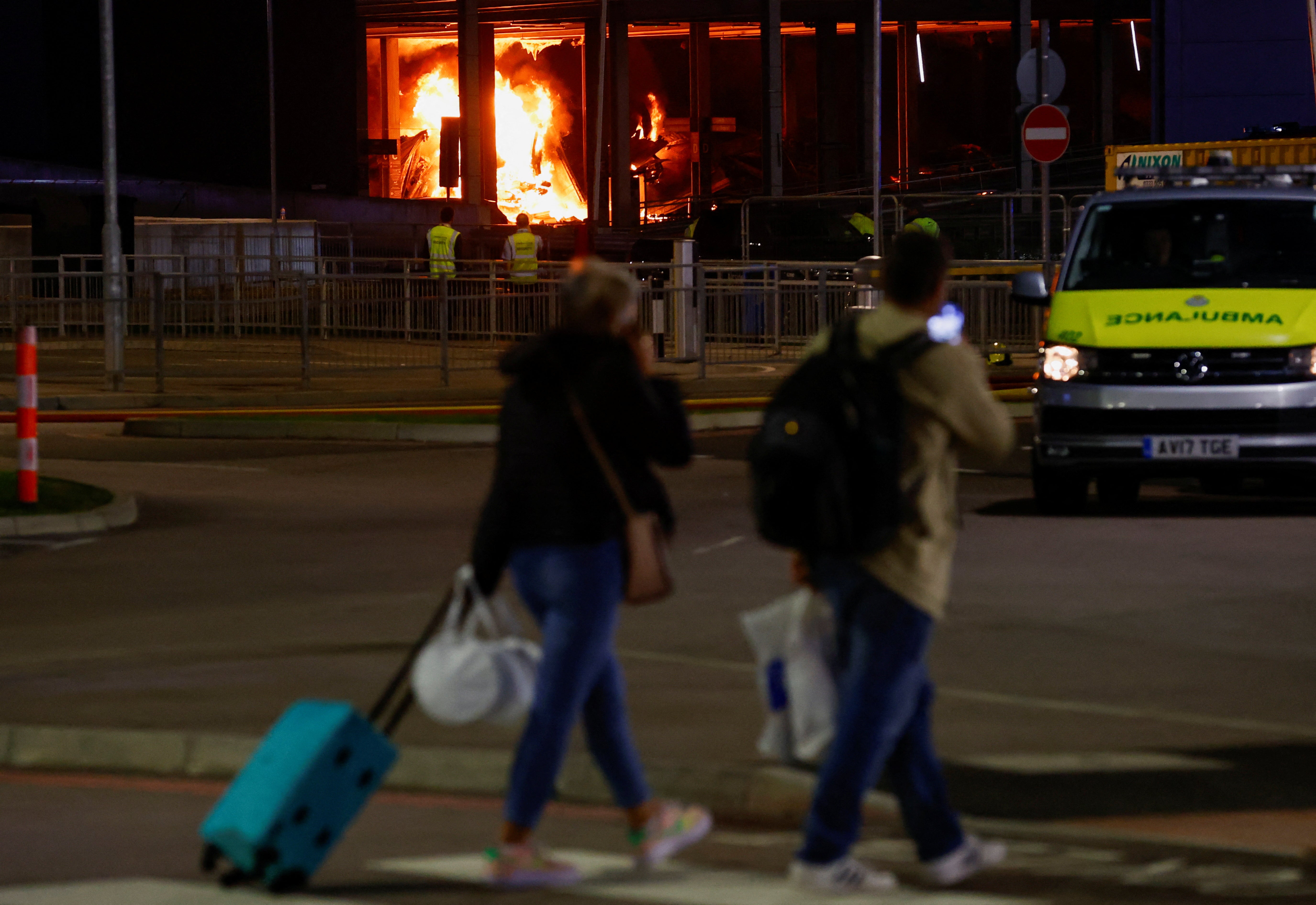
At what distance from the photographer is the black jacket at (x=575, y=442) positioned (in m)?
5.63

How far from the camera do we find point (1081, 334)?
1347 centimetres

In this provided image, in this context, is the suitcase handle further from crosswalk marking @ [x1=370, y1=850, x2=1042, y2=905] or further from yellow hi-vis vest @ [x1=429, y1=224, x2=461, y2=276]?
yellow hi-vis vest @ [x1=429, y1=224, x2=461, y2=276]

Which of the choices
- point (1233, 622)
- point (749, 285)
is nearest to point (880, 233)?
point (749, 285)

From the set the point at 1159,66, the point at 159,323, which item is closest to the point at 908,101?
the point at 1159,66

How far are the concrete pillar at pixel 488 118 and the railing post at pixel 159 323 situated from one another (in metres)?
45.8

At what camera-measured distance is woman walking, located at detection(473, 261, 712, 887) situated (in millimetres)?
5656

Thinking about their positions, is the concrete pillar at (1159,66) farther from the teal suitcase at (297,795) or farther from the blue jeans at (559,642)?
the teal suitcase at (297,795)

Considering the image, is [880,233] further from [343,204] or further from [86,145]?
[86,145]

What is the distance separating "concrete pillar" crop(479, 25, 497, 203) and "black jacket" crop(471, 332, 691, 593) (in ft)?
217

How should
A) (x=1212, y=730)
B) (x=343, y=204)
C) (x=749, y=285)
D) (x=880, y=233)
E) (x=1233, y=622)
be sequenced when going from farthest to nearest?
1. (x=343, y=204)
2. (x=880, y=233)
3. (x=749, y=285)
4. (x=1233, y=622)
5. (x=1212, y=730)

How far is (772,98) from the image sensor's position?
61.2 m

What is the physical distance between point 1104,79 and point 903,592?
2799 inches

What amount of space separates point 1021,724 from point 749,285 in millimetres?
22380

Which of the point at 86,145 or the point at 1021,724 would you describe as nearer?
the point at 1021,724
